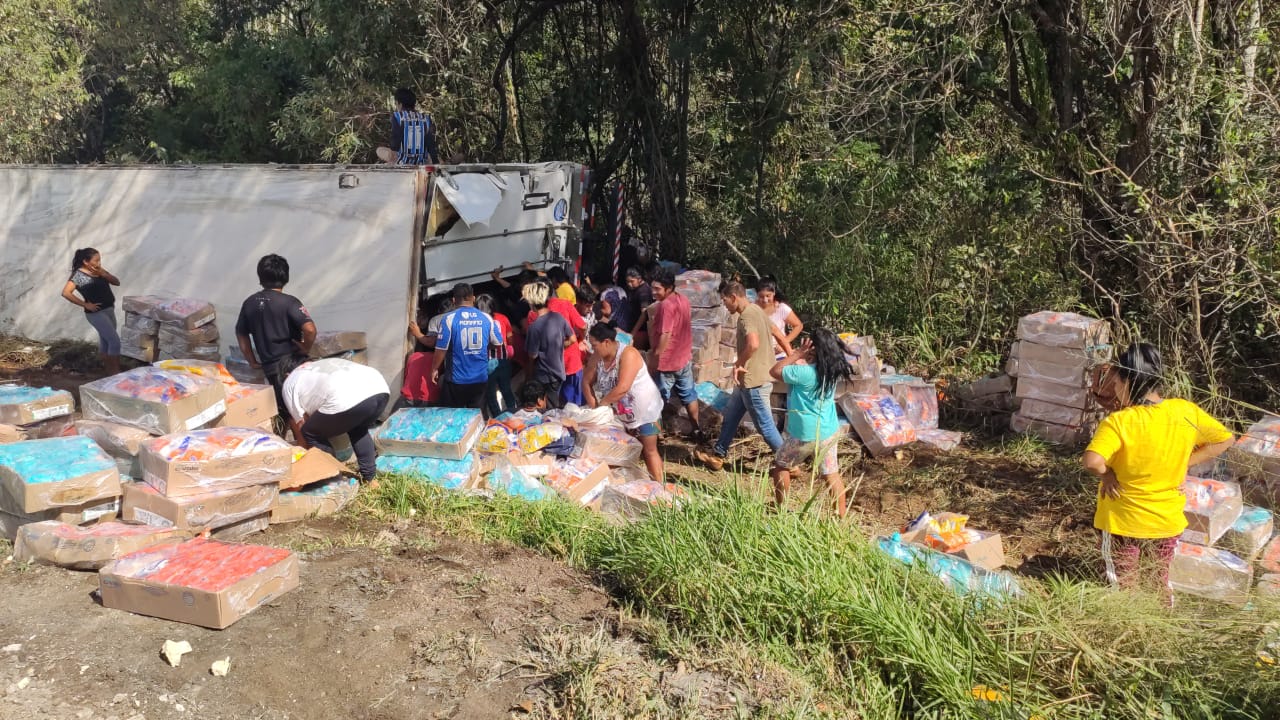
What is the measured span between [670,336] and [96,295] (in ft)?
16.9

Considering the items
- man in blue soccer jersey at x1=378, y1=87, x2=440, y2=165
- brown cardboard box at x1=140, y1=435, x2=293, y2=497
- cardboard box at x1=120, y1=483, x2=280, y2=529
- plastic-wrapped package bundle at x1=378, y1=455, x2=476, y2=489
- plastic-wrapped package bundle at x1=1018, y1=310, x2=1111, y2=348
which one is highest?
man in blue soccer jersey at x1=378, y1=87, x2=440, y2=165

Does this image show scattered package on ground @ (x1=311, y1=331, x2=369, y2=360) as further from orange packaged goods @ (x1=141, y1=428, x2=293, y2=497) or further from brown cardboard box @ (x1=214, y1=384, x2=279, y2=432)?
Answer: orange packaged goods @ (x1=141, y1=428, x2=293, y2=497)

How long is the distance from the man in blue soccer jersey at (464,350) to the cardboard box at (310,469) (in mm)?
1566

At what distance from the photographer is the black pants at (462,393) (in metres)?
6.86

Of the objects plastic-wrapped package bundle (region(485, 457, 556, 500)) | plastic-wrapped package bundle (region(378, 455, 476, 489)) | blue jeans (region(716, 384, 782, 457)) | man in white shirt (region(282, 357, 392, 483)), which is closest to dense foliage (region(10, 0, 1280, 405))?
blue jeans (region(716, 384, 782, 457))

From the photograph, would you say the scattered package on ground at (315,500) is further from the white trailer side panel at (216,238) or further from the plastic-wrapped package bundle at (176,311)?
the plastic-wrapped package bundle at (176,311)

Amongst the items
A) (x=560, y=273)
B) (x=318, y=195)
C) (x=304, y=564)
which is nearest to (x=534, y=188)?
(x=560, y=273)

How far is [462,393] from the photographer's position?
6.88 m

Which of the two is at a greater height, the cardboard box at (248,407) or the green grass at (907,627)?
the cardboard box at (248,407)

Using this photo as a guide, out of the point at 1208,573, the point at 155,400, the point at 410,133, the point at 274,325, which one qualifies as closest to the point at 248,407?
the point at 155,400

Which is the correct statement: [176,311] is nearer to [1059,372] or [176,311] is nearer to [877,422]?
[877,422]

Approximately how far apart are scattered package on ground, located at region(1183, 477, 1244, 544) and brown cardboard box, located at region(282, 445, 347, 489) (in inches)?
186

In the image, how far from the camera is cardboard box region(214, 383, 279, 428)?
18.3 feet

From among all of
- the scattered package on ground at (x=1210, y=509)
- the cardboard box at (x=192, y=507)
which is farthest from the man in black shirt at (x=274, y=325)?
the scattered package on ground at (x=1210, y=509)
